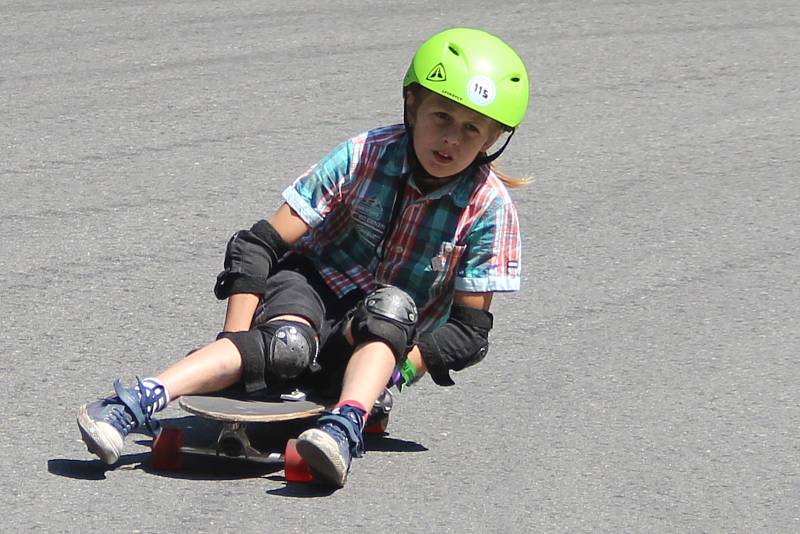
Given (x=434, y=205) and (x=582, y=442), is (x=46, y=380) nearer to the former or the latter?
(x=434, y=205)

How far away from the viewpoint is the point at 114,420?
440 cm

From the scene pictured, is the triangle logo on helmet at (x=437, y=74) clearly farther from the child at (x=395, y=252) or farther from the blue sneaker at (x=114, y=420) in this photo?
the blue sneaker at (x=114, y=420)

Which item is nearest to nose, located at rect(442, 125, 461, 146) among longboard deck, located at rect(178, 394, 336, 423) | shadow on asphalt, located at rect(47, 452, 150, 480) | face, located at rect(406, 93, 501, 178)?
face, located at rect(406, 93, 501, 178)

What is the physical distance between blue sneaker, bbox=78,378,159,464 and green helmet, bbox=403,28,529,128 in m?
1.26

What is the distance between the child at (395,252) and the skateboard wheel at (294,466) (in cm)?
28

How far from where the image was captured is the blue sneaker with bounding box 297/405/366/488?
14.4 ft

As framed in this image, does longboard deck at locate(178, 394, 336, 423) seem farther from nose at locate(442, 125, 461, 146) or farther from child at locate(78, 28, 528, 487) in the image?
nose at locate(442, 125, 461, 146)

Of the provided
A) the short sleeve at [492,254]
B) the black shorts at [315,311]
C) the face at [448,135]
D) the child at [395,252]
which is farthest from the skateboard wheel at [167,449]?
the face at [448,135]

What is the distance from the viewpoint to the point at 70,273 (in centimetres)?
639

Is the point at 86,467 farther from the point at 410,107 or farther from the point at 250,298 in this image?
the point at 410,107

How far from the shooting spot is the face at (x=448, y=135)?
4934 mm

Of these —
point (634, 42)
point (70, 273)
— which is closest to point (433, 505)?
point (70, 273)

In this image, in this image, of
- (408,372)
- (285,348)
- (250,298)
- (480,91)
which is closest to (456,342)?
(408,372)

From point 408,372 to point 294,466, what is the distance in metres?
0.56
